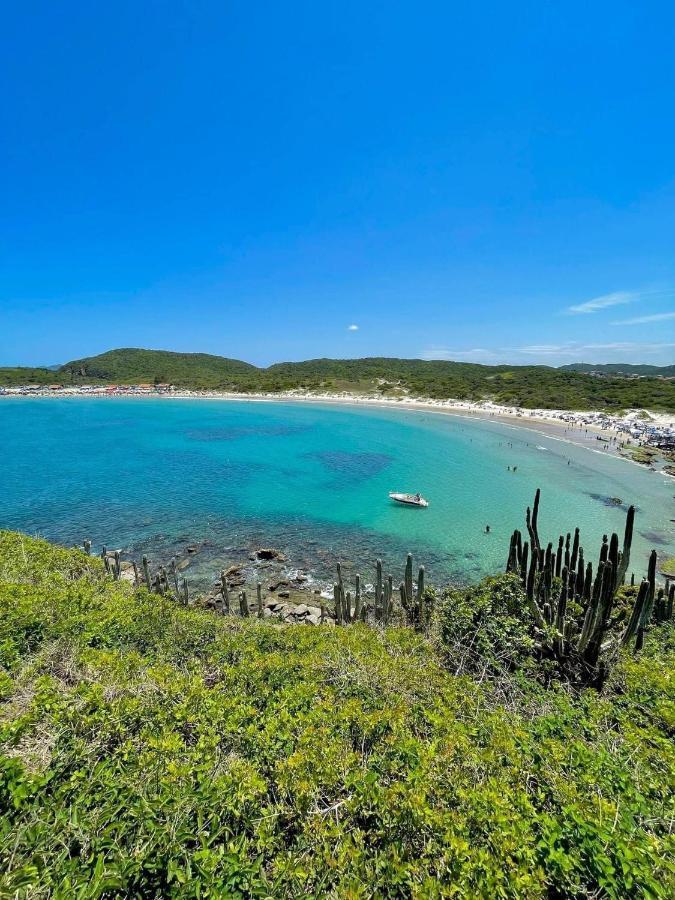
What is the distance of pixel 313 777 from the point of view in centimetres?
441

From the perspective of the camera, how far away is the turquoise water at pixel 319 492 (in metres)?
23.7

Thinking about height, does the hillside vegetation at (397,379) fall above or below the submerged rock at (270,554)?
above

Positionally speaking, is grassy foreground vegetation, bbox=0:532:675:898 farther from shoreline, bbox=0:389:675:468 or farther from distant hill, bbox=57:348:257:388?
distant hill, bbox=57:348:257:388

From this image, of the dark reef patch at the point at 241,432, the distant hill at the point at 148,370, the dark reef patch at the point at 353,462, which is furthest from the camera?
the distant hill at the point at 148,370

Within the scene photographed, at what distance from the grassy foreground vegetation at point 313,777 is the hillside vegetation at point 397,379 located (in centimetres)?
8624

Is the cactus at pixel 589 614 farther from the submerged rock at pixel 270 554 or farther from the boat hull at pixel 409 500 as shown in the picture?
the boat hull at pixel 409 500

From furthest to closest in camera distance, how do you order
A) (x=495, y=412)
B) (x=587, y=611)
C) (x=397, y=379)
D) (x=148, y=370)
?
(x=148, y=370), (x=397, y=379), (x=495, y=412), (x=587, y=611)

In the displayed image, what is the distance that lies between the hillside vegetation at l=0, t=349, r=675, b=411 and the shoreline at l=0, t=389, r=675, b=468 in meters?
6.68

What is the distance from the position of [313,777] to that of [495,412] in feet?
296

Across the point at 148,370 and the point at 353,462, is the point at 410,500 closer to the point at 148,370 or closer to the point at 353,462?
the point at 353,462

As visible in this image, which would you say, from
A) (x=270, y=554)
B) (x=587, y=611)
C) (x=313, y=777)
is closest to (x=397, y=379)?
(x=270, y=554)

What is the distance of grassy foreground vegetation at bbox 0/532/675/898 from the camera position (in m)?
3.32

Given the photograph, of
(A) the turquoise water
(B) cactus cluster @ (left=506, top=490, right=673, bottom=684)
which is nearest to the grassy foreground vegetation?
(B) cactus cluster @ (left=506, top=490, right=673, bottom=684)

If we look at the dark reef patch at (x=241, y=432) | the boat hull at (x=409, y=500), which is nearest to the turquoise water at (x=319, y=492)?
the boat hull at (x=409, y=500)
